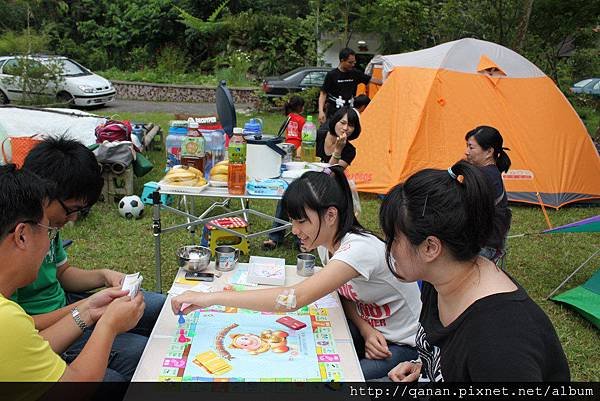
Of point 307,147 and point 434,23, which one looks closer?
point 307,147

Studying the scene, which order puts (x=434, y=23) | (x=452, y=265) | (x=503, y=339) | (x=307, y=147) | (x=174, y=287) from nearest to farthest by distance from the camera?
(x=503, y=339) < (x=452, y=265) < (x=174, y=287) < (x=307, y=147) < (x=434, y=23)

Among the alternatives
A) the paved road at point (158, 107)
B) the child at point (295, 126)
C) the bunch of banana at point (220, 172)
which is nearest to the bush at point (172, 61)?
the paved road at point (158, 107)

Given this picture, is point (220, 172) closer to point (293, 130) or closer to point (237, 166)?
point (237, 166)

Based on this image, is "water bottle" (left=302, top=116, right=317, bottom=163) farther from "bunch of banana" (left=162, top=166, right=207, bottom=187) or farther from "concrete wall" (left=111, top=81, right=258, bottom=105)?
"concrete wall" (left=111, top=81, right=258, bottom=105)

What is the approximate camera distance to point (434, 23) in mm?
15633

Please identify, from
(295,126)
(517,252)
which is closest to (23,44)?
(295,126)

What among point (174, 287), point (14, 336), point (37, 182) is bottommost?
point (174, 287)

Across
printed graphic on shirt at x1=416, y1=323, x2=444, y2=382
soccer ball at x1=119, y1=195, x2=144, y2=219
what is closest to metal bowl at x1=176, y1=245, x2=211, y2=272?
printed graphic on shirt at x1=416, y1=323, x2=444, y2=382

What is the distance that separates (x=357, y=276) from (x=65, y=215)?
3.73 feet

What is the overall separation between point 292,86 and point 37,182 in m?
12.5

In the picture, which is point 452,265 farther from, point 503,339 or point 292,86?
point 292,86

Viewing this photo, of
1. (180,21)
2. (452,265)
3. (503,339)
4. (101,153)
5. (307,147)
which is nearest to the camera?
(503,339)

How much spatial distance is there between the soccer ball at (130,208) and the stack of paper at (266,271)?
3.21m

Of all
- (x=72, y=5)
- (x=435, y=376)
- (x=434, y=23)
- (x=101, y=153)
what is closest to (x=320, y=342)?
(x=435, y=376)
